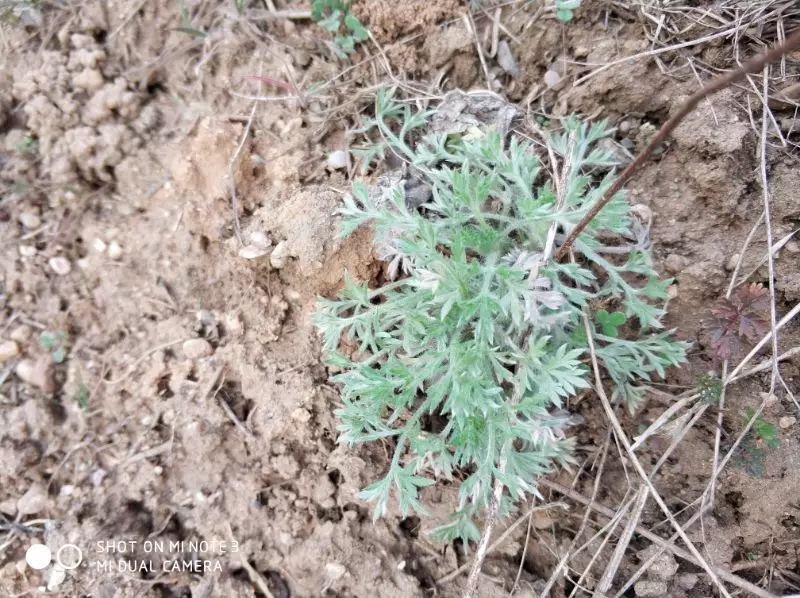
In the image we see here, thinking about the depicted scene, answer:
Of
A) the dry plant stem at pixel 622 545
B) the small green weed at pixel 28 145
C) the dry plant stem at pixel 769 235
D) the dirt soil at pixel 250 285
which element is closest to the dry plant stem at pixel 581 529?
the dirt soil at pixel 250 285

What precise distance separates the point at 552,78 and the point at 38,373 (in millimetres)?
2803

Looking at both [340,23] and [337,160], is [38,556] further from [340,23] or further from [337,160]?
[340,23]

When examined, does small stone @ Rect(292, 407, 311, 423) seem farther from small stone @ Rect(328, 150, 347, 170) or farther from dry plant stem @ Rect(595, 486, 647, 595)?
dry plant stem @ Rect(595, 486, 647, 595)

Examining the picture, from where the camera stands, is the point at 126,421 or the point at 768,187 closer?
the point at 768,187

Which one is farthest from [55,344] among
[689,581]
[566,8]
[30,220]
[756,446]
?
[756,446]

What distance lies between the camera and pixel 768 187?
2215mm

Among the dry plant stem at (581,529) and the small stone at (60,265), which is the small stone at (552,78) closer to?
the dry plant stem at (581,529)

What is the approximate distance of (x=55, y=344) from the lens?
2.82m

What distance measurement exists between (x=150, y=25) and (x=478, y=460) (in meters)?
2.73

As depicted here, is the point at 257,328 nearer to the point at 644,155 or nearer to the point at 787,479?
the point at 644,155

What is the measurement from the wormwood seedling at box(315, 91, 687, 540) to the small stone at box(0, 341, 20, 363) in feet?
5.35

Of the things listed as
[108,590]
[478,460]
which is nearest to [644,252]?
[478,460]

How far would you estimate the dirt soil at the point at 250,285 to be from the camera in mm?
2252

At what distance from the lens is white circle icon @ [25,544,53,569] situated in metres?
2.49
